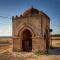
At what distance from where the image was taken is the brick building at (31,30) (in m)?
16.1

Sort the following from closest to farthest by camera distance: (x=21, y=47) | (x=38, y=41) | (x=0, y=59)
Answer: (x=0, y=59)
(x=38, y=41)
(x=21, y=47)

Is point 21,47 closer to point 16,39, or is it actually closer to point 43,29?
point 16,39

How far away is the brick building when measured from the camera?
16094 millimetres

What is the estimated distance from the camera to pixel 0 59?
508 inches

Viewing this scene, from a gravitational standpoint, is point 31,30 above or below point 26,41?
above

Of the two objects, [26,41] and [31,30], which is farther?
[26,41]

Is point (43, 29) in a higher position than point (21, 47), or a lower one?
higher

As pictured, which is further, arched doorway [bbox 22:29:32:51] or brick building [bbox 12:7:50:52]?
arched doorway [bbox 22:29:32:51]

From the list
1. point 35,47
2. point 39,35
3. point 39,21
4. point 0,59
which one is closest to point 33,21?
point 39,21

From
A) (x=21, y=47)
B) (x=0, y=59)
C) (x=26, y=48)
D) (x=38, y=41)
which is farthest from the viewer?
(x=26, y=48)

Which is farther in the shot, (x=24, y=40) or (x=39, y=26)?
(x=24, y=40)

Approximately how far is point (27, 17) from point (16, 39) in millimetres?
2974

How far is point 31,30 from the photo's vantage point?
16.5 meters

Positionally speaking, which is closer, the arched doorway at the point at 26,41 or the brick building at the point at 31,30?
the brick building at the point at 31,30
